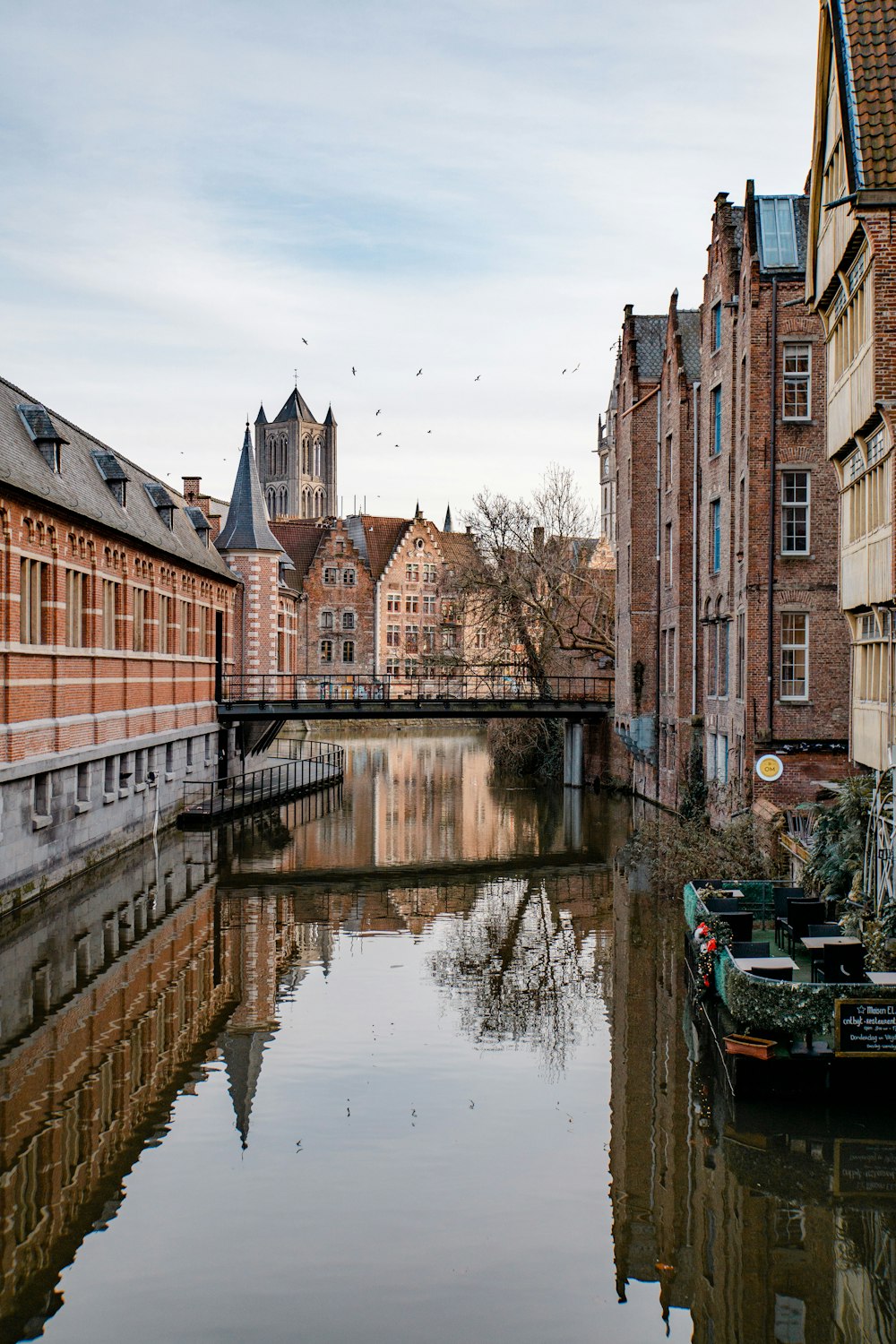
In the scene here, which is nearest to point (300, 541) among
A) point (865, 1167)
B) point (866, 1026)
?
point (866, 1026)

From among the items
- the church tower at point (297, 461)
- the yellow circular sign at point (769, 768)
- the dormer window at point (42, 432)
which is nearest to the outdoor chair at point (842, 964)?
the yellow circular sign at point (769, 768)

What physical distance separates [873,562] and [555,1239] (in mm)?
10860

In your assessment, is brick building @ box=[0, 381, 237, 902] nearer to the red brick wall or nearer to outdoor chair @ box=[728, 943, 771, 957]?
the red brick wall

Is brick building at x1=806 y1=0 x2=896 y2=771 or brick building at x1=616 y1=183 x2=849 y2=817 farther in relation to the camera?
brick building at x1=616 y1=183 x2=849 y2=817

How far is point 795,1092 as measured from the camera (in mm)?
13258

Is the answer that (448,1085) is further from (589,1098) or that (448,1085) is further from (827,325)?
(827,325)

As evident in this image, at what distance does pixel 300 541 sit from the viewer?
8550cm

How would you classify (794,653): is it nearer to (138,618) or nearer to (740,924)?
(740,924)

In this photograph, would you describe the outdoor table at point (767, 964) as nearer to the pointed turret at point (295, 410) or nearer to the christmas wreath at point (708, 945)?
the christmas wreath at point (708, 945)

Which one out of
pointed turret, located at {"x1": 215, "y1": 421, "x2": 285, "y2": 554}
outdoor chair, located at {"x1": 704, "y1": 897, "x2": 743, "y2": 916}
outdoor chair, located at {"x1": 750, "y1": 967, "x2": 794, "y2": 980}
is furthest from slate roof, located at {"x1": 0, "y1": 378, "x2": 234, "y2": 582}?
outdoor chair, located at {"x1": 750, "y1": 967, "x2": 794, "y2": 980}

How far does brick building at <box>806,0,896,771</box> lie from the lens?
16.9m

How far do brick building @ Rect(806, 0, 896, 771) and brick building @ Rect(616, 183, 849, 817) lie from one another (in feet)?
21.1

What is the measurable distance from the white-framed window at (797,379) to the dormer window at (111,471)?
1558 centimetres

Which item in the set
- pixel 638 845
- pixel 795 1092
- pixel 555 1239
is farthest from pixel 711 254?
pixel 555 1239
